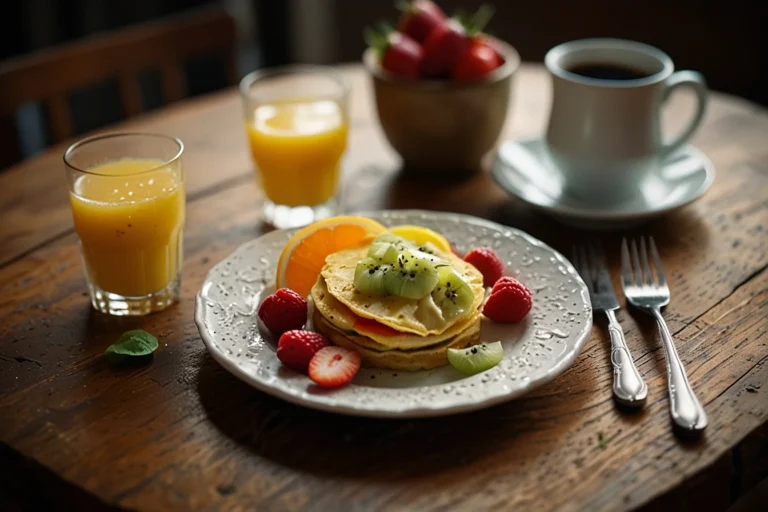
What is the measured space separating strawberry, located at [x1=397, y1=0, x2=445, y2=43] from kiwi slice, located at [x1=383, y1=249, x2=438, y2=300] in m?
0.86

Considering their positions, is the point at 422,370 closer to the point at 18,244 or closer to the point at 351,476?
the point at 351,476

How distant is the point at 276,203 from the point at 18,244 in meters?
0.56

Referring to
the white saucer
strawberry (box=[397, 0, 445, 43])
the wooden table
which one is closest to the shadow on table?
the wooden table

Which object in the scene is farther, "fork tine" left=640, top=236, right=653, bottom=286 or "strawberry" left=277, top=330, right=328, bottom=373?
"fork tine" left=640, top=236, right=653, bottom=286

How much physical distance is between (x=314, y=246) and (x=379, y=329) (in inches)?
11.2

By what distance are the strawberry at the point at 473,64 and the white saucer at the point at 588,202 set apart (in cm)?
21

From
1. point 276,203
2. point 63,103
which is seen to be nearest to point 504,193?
point 276,203

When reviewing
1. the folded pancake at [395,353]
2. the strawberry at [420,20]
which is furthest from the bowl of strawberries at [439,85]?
the folded pancake at [395,353]

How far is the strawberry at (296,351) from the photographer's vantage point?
1.23m

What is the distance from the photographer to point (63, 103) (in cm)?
239

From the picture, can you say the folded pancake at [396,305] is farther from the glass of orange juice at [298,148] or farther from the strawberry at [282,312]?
the glass of orange juice at [298,148]

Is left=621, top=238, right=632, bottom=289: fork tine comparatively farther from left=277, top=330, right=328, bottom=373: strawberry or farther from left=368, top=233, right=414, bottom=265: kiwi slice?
left=277, top=330, right=328, bottom=373: strawberry

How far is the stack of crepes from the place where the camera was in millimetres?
1258

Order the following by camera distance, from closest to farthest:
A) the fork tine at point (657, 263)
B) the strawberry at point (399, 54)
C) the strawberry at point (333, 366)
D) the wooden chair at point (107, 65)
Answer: the strawberry at point (333, 366) < the fork tine at point (657, 263) < the strawberry at point (399, 54) < the wooden chair at point (107, 65)
